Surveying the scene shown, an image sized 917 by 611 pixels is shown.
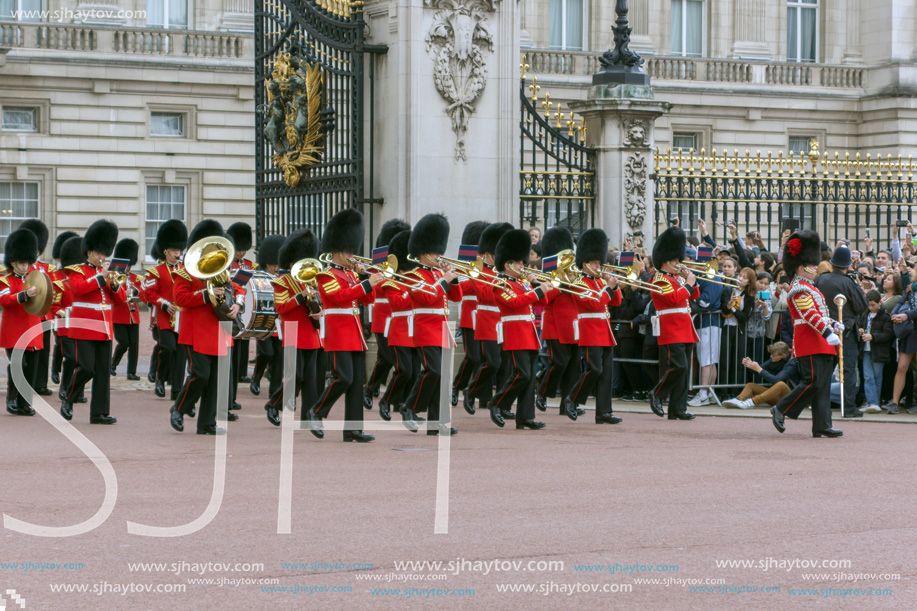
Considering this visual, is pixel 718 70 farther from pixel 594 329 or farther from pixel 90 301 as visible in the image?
pixel 90 301

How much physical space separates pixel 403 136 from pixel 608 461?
4.99 meters

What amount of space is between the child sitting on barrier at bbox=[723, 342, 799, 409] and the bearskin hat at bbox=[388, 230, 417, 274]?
10.0ft

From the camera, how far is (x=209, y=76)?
29062mm

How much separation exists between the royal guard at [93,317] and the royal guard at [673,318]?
168 inches

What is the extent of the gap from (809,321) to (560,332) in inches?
88.5

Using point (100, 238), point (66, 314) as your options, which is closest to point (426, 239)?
point (100, 238)

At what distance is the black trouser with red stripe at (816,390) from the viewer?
10.5m

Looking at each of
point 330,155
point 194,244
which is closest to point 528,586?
point 194,244

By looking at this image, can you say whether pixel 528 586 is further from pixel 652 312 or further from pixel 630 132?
pixel 630 132

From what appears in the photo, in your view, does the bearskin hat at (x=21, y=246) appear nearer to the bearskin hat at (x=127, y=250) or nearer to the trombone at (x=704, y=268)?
the bearskin hat at (x=127, y=250)

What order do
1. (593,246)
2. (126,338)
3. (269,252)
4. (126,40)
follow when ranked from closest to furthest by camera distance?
(593,246)
(269,252)
(126,338)
(126,40)

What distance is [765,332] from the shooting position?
13336mm

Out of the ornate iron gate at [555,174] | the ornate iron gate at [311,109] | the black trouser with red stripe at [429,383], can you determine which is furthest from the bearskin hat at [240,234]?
the black trouser with red stripe at [429,383]

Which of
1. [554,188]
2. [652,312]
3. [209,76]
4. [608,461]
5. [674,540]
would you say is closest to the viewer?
[674,540]
